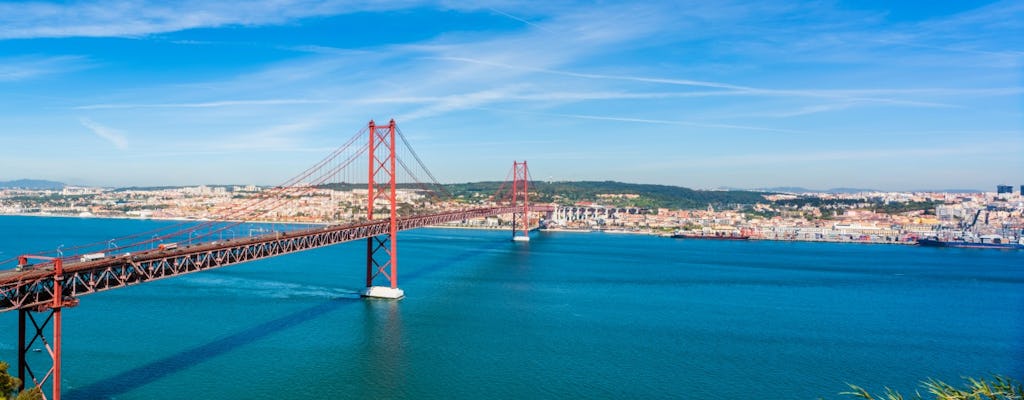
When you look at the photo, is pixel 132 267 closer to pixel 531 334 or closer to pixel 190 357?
pixel 190 357

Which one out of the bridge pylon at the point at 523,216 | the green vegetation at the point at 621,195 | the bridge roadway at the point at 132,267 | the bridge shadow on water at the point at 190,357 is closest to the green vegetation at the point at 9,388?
the bridge roadway at the point at 132,267

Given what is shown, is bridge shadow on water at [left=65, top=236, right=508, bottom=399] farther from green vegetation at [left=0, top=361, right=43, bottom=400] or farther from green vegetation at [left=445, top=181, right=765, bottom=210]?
green vegetation at [left=445, top=181, right=765, bottom=210]

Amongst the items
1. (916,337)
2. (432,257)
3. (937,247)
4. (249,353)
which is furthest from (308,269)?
(937,247)

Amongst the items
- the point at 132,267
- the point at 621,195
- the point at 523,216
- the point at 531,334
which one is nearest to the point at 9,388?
the point at 132,267

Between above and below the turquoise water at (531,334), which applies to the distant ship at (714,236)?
below

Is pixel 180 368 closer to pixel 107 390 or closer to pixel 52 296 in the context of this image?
pixel 107 390

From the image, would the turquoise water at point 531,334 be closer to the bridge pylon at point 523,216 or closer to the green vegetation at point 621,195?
the bridge pylon at point 523,216
